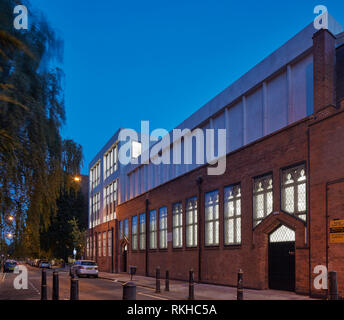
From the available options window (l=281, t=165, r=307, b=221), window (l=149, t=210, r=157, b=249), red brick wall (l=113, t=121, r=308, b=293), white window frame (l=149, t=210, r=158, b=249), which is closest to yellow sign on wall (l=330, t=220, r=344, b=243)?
red brick wall (l=113, t=121, r=308, b=293)

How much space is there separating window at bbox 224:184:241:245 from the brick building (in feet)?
0.15

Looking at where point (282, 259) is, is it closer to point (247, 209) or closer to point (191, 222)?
point (247, 209)

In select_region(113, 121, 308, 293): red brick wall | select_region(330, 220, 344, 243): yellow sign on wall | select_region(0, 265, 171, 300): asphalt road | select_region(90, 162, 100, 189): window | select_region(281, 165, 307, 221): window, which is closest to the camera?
select_region(330, 220, 344, 243): yellow sign on wall

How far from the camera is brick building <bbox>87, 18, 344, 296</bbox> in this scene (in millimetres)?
13562

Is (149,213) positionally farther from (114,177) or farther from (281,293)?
(281,293)

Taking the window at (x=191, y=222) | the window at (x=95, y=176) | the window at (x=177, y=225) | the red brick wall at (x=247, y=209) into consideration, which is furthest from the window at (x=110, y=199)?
the window at (x=191, y=222)

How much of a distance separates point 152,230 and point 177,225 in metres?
4.88

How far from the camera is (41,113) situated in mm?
9336

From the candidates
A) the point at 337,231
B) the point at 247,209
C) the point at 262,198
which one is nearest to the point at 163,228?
the point at 247,209

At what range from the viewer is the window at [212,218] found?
20547 millimetres

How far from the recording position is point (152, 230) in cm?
2994

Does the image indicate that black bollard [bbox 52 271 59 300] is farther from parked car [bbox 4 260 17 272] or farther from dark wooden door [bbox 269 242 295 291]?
parked car [bbox 4 260 17 272]

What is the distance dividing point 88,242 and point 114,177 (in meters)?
15.0

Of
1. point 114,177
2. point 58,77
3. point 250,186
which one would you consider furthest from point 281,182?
point 114,177
